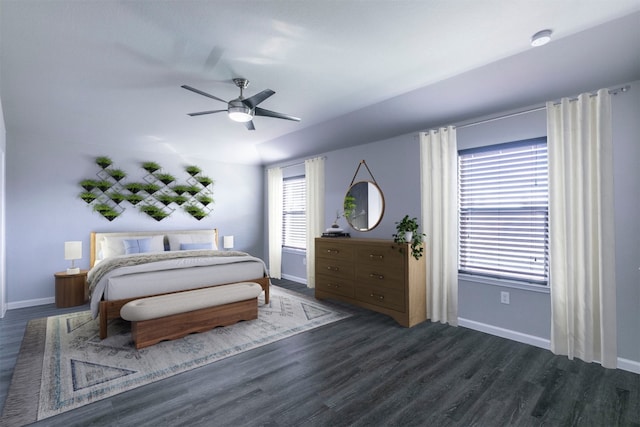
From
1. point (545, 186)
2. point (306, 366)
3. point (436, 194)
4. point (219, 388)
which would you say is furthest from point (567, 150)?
→ point (219, 388)

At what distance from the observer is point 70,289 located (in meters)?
4.45

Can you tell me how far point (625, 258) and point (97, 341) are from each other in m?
5.20

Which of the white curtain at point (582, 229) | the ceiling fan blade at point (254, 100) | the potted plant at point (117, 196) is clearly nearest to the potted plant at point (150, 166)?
the potted plant at point (117, 196)

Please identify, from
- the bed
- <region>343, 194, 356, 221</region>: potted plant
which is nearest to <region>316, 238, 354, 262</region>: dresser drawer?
<region>343, 194, 356, 221</region>: potted plant

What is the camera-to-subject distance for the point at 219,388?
2359 mm

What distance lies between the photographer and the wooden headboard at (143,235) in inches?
196

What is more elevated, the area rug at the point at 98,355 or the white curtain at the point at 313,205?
the white curtain at the point at 313,205

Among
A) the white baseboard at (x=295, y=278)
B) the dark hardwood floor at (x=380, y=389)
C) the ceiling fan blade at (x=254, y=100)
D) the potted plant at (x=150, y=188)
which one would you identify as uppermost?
the ceiling fan blade at (x=254, y=100)

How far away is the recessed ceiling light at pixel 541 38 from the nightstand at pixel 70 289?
6015 millimetres

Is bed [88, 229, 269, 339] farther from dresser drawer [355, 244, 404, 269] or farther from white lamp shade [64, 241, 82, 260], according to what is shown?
dresser drawer [355, 244, 404, 269]

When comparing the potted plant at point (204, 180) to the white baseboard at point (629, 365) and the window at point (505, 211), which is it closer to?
the window at point (505, 211)

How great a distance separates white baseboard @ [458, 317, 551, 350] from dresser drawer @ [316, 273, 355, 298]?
147cm

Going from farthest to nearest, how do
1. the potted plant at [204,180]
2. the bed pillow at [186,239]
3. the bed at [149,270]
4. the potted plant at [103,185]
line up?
1. the potted plant at [204,180]
2. the bed pillow at [186,239]
3. the potted plant at [103,185]
4. the bed at [149,270]

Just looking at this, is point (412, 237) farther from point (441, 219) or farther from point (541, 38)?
point (541, 38)
